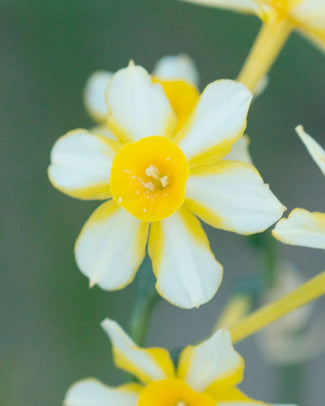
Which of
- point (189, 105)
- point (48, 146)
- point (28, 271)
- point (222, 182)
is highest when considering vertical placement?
point (48, 146)

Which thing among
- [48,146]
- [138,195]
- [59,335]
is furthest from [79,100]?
[138,195]

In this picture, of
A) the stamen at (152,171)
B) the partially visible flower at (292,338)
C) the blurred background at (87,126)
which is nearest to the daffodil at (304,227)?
the stamen at (152,171)

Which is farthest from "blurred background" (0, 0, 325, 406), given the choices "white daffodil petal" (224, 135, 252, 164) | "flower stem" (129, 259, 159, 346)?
"white daffodil petal" (224, 135, 252, 164)

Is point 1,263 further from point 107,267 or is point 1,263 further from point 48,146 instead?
point 107,267

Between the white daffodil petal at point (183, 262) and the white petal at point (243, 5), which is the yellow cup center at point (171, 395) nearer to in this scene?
the white daffodil petal at point (183, 262)

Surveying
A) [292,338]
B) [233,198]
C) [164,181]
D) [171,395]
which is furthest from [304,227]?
[292,338]

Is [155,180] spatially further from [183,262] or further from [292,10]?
[292,10]

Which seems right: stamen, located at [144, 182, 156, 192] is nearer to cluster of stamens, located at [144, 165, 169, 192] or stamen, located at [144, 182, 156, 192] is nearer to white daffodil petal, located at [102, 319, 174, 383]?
cluster of stamens, located at [144, 165, 169, 192]
